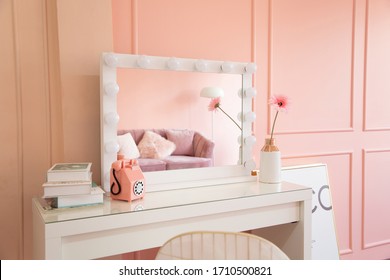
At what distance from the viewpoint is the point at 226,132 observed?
7.10 ft

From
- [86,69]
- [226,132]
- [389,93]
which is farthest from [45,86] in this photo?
[389,93]

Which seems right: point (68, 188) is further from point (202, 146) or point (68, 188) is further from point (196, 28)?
point (196, 28)

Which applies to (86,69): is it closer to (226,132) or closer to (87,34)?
(87,34)

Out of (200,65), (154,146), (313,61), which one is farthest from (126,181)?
(313,61)

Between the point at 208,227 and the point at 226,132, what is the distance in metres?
0.64

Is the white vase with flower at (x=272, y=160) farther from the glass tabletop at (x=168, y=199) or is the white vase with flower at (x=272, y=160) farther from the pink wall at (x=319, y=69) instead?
the pink wall at (x=319, y=69)

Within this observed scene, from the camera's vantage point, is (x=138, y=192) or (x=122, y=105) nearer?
(x=138, y=192)

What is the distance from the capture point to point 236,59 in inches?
92.7

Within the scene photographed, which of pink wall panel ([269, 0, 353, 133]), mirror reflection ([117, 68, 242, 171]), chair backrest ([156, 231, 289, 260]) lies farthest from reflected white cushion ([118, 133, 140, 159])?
pink wall panel ([269, 0, 353, 133])

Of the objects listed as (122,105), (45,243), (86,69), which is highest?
(86,69)

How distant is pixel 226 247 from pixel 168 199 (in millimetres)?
688

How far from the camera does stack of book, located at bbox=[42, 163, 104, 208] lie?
1.54 m

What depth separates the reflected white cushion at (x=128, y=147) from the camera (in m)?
1.89

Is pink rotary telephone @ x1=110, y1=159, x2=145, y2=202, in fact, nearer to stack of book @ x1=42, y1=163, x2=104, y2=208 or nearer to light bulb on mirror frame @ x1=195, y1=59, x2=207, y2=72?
stack of book @ x1=42, y1=163, x2=104, y2=208
